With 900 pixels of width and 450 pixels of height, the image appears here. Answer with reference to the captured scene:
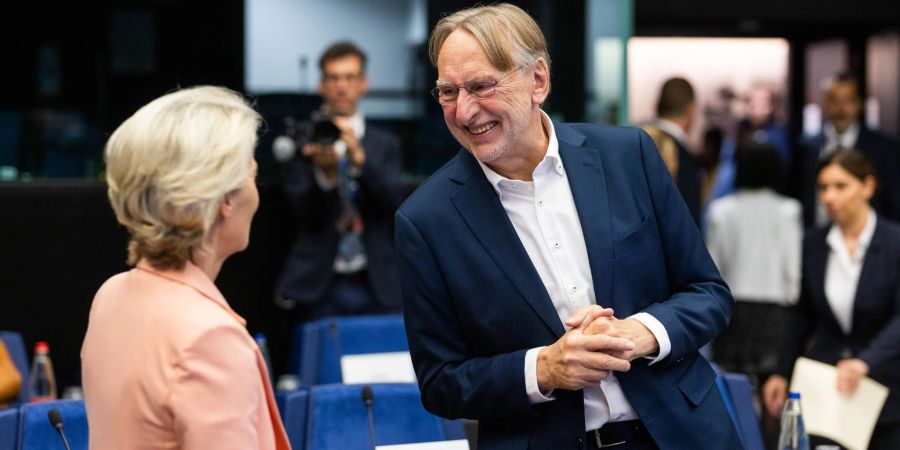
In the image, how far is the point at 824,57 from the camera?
38.6 feet

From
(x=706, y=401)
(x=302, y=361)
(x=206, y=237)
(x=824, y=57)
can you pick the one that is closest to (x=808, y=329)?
(x=302, y=361)

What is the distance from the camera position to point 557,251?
2.67m

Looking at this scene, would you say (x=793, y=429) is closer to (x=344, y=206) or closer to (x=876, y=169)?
(x=344, y=206)

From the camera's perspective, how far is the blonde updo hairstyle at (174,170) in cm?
198

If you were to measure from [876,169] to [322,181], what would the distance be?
392 cm

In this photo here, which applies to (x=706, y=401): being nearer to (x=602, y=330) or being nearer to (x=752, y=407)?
(x=602, y=330)

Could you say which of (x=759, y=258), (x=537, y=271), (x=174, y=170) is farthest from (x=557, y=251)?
(x=759, y=258)

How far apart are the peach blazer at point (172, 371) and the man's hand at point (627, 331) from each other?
70 centimetres

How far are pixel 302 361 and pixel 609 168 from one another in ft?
7.79

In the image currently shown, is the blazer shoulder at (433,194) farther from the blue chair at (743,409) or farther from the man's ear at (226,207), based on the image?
the blue chair at (743,409)

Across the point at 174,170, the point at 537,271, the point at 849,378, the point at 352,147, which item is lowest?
the point at 849,378

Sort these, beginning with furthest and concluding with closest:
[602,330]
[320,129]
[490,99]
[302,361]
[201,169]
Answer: [320,129], [302,361], [490,99], [602,330], [201,169]

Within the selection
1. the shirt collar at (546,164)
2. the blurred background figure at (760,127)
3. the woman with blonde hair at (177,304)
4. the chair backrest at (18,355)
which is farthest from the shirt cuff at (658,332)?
the blurred background figure at (760,127)

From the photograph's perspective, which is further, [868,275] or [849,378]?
[868,275]
